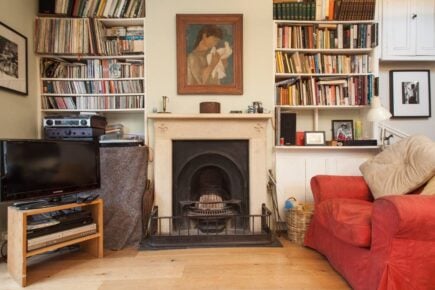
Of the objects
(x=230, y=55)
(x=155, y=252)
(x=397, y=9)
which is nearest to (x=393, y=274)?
(x=155, y=252)

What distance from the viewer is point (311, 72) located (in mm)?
2709

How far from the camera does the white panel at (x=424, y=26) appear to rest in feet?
8.95

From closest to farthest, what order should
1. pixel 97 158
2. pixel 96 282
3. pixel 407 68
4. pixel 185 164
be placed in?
pixel 96 282 < pixel 97 158 < pixel 185 164 < pixel 407 68

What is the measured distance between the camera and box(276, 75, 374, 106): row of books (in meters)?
2.70

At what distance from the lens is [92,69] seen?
2.68m

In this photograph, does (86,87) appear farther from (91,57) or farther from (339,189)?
(339,189)

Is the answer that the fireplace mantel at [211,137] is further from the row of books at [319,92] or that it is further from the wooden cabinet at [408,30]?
the wooden cabinet at [408,30]

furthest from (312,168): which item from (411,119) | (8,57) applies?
(8,57)

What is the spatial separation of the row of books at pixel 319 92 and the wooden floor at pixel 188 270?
146 centimetres

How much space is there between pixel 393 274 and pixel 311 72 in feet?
6.52

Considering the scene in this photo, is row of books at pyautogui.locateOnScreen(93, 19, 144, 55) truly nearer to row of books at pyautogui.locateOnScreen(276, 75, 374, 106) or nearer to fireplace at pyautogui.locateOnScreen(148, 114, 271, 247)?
fireplace at pyautogui.locateOnScreen(148, 114, 271, 247)

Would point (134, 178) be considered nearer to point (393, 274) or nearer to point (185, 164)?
point (185, 164)

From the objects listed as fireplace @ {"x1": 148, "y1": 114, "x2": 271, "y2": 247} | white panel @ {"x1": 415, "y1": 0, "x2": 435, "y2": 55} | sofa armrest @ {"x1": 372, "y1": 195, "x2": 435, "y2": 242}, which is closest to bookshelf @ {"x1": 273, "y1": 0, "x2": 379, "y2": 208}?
fireplace @ {"x1": 148, "y1": 114, "x2": 271, "y2": 247}

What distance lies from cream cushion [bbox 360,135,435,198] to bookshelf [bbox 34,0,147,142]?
83.1 inches
